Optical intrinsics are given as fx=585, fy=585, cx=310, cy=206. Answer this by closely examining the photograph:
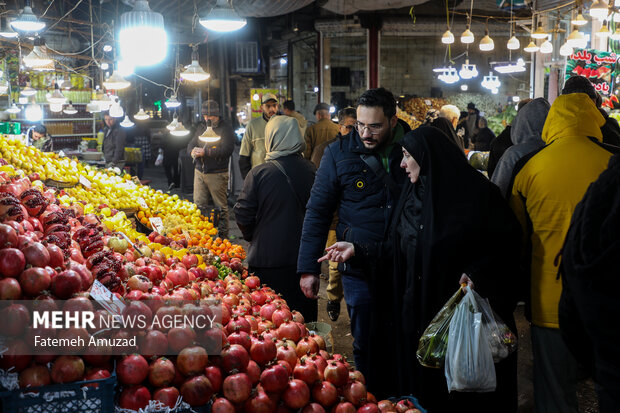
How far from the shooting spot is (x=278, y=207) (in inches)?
177

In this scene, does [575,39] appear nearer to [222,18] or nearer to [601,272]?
[222,18]

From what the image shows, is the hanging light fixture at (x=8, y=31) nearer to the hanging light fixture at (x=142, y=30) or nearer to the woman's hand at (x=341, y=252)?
the hanging light fixture at (x=142, y=30)

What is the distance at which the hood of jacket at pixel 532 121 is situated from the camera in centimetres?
393

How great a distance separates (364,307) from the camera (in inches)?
139

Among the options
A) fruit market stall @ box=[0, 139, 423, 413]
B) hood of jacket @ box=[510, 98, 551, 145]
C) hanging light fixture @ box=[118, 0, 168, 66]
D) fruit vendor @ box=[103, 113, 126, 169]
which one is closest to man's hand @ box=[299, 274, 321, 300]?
fruit market stall @ box=[0, 139, 423, 413]

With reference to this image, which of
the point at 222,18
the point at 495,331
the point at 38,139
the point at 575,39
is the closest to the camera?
the point at 495,331

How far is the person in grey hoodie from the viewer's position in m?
3.68

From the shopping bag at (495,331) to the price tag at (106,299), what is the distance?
161cm

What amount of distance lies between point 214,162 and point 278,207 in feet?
15.4

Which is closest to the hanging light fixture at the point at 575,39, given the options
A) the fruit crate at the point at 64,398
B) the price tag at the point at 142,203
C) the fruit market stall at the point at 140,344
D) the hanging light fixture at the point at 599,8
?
the hanging light fixture at the point at 599,8

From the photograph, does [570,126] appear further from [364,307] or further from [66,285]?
[66,285]

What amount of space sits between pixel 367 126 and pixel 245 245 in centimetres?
624

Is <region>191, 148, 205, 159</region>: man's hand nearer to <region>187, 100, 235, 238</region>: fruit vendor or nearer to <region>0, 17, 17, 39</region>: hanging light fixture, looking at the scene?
<region>187, 100, 235, 238</region>: fruit vendor

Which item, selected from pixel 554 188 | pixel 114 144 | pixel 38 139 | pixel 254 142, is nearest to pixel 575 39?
pixel 254 142
